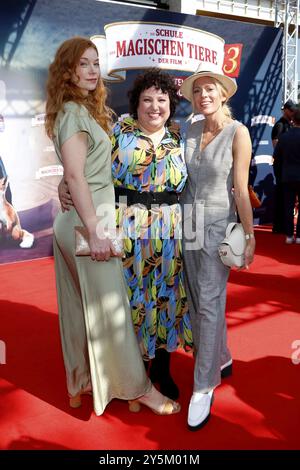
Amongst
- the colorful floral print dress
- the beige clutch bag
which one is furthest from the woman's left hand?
the beige clutch bag

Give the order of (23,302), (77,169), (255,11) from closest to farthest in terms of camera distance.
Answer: (77,169) < (23,302) < (255,11)

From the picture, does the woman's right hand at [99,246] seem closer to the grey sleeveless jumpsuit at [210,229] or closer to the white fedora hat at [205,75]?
the grey sleeveless jumpsuit at [210,229]

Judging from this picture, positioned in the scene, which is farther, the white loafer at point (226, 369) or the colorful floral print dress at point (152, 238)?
the white loafer at point (226, 369)

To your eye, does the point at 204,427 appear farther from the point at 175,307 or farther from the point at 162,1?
the point at 162,1

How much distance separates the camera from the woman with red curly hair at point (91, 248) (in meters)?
2.04

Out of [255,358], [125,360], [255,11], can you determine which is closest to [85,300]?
[125,360]

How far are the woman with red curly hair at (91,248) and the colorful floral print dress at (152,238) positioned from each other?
9 cm

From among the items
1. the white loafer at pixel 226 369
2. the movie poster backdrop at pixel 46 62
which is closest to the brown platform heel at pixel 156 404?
the white loafer at pixel 226 369

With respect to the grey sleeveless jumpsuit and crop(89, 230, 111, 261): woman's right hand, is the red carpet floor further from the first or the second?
crop(89, 230, 111, 261): woman's right hand

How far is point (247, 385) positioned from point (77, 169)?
1.46m

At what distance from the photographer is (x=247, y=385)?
8.59 feet

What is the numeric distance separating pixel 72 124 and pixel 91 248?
51 centimetres

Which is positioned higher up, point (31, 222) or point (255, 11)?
point (255, 11)

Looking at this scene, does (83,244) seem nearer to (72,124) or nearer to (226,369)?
(72,124)
